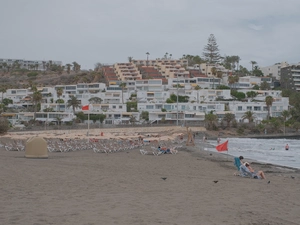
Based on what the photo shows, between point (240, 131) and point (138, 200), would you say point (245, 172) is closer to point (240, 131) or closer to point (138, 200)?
point (138, 200)

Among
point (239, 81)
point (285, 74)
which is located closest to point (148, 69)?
point (239, 81)

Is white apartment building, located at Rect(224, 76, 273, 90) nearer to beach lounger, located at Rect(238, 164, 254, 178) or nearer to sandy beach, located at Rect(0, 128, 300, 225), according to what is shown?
beach lounger, located at Rect(238, 164, 254, 178)

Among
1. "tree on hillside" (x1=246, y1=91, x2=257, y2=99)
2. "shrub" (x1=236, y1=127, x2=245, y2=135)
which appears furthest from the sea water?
"tree on hillside" (x1=246, y1=91, x2=257, y2=99)

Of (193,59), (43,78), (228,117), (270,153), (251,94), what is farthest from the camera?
(193,59)

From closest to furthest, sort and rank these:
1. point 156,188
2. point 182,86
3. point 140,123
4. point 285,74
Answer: point 156,188
point 140,123
point 182,86
point 285,74

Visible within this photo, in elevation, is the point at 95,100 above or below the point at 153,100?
below

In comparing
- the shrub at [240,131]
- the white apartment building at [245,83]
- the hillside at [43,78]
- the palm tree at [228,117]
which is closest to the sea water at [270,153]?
the shrub at [240,131]

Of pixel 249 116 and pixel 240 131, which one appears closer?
pixel 240 131

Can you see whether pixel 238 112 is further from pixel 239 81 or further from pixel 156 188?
pixel 156 188

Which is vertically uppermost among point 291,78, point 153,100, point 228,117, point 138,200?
point 291,78

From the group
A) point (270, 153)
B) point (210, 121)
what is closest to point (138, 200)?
point (270, 153)

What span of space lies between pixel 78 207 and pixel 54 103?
74135 mm

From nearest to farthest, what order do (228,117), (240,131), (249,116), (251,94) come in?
(240,131) < (228,117) < (249,116) < (251,94)

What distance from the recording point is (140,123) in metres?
70.4
